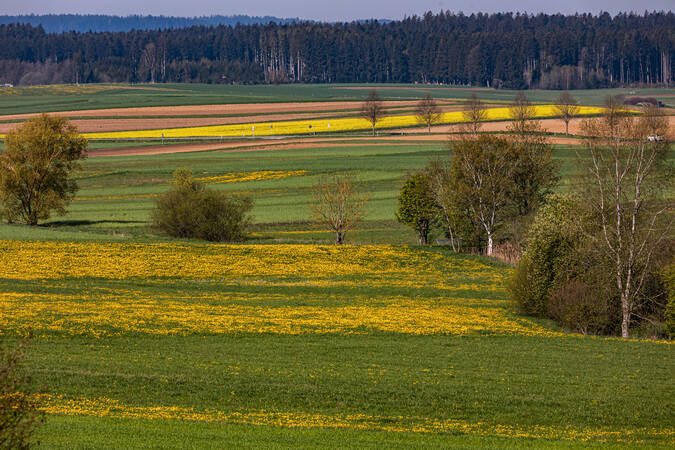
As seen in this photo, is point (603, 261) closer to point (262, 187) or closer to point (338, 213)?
point (338, 213)

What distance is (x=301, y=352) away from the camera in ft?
95.3

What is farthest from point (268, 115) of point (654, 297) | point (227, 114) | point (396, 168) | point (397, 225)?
point (654, 297)

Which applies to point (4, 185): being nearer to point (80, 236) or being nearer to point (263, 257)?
point (80, 236)

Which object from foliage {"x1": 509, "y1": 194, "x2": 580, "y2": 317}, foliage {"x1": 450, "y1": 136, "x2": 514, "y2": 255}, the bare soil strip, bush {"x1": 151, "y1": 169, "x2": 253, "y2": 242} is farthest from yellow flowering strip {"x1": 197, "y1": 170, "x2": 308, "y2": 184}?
foliage {"x1": 509, "y1": 194, "x2": 580, "y2": 317}

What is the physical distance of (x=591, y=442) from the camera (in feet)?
62.7

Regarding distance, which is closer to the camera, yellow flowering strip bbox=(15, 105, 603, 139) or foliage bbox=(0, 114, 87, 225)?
foliage bbox=(0, 114, 87, 225)

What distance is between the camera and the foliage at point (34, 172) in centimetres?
6769

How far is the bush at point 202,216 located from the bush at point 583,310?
29142 millimetres

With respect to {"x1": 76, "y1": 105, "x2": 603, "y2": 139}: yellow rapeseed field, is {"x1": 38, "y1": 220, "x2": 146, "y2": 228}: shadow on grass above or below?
below

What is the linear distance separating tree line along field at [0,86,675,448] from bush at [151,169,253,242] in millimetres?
1933

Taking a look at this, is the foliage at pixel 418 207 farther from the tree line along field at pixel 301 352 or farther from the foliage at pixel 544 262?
the foliage at pixel 544 262

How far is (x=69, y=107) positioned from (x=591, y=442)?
16365 cm

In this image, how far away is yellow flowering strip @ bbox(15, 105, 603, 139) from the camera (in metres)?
131

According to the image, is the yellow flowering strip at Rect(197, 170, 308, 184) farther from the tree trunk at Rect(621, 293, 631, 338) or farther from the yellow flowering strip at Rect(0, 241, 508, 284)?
the tree trunk at Rect(621, 293, 631, 338)
